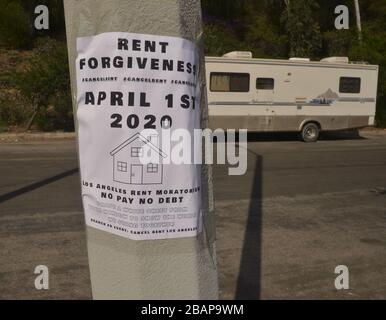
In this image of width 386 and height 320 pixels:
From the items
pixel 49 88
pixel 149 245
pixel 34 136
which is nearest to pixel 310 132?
pixel 49 88

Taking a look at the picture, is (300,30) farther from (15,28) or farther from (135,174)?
(135,174)

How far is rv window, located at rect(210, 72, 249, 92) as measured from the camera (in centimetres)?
1800

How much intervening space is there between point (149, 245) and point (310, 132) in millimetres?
18070

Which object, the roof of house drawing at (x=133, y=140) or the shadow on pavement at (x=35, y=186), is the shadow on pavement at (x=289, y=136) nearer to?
the shadow on pavement at (x=35, y=186)

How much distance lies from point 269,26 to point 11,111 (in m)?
19.7

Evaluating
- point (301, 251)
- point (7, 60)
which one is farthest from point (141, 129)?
point (7, 60)

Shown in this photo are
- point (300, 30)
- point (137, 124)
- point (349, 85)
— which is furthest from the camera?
point (300, 30)

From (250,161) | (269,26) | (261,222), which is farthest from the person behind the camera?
(269,26)

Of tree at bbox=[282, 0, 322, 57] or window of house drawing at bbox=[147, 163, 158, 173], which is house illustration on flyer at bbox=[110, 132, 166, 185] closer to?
window of house drawing at bbox=[147, 163, 158, 173]

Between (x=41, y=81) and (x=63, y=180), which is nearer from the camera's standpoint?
(x=63, y=180)

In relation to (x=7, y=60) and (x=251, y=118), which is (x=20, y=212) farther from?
(x=7, y=60)

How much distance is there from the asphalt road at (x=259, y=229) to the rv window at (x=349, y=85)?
672cm

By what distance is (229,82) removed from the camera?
1827 centimetres

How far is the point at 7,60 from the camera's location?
3183 centimetres
